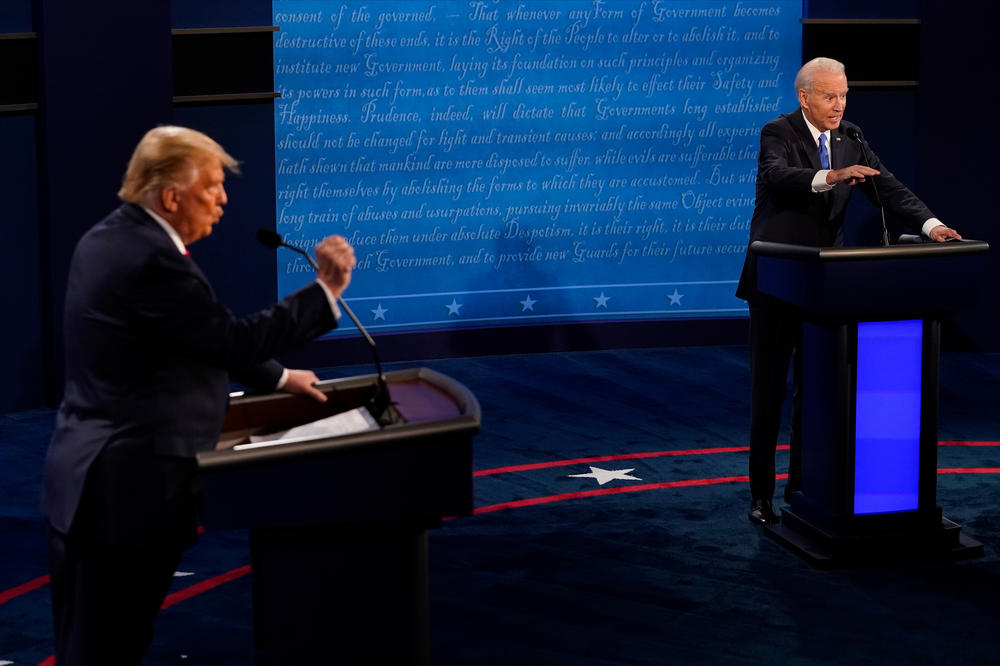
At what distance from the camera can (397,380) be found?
3592 mm

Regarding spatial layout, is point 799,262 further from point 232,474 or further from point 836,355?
point 232,474

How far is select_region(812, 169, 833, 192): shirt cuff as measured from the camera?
16.6 ft

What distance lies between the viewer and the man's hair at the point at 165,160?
9.93 feet

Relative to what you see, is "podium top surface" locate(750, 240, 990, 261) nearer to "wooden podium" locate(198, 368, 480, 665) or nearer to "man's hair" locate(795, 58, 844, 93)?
"man's hair" locate(795, 58, 844, 93)

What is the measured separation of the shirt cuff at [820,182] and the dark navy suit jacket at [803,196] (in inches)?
4.4

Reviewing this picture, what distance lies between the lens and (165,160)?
9.94ft

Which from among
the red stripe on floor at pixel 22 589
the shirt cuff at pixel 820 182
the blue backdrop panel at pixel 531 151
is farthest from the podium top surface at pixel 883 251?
the blue backdrop panel at pixel 531 151

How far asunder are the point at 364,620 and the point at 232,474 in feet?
1.49

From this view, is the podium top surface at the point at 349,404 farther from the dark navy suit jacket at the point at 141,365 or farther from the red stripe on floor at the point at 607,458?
the red stripe on floor at the point at 607,458

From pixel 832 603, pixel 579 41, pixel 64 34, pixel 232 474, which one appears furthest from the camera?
pixel 579 41

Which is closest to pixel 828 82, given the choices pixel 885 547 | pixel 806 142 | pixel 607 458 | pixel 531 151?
pixel 806 142

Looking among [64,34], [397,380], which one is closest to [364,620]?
[397,380]

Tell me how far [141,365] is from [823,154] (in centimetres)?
310

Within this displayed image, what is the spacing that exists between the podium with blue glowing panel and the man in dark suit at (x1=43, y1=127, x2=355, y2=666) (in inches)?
91.4
